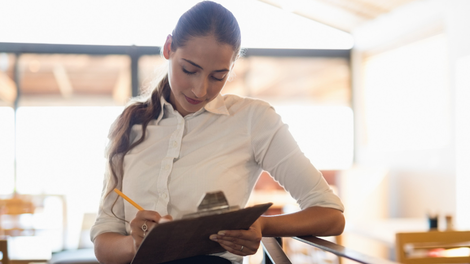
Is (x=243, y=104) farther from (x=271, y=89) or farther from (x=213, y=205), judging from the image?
(x=271, y=89)

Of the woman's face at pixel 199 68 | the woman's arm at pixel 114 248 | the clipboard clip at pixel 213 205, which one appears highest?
the woman's face at pixel 199 68

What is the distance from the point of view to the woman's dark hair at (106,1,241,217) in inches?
50.4

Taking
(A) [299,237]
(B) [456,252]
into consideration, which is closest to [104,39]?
(B) [456,252]

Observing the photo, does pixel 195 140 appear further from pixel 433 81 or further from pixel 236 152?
pixel 433 81

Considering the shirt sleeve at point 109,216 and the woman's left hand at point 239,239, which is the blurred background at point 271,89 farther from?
the woman's left hand at point 239,239

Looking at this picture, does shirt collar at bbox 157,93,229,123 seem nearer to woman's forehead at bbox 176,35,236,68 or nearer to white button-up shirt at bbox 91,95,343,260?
white button-up shirt at bbox 91,95,343,260

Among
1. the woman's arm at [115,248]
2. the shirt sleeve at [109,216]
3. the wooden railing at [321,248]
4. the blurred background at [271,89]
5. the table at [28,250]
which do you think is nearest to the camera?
the wooden railing at [321,248]

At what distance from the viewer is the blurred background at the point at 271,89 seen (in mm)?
5172

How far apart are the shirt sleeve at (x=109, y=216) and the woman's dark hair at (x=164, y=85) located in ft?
0.07

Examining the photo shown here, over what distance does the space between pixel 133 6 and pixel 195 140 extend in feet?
15.7

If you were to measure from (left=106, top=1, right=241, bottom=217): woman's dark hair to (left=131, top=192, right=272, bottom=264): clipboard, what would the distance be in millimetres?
437

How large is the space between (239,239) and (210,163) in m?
0.36

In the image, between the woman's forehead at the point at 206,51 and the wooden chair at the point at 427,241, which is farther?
the wooden chair at the point at 427,241

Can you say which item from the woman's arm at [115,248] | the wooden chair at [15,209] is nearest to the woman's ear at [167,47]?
the woman's arm at [115,248]
